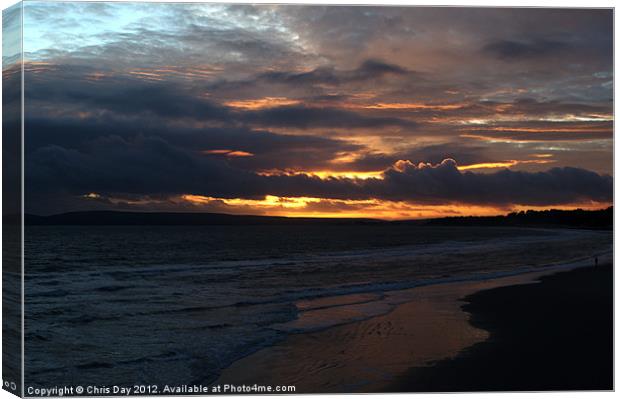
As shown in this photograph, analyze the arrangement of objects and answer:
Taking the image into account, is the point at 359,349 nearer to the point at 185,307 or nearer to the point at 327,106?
the point at 327,106

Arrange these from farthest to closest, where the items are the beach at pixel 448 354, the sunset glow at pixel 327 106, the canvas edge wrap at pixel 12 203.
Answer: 1. the sunset glow at pixel 327 106
2. the beach at pixel 448 354
3. the canvas edge wrap at pixel 12 203

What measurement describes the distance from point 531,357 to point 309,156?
3994 mm

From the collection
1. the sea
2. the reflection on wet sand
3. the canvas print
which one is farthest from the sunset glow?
the sea

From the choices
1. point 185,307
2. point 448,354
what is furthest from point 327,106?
point 185,307

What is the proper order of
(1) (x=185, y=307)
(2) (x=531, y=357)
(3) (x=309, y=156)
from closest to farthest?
(2) (x=531, y=357)
(3) (x=309, y=156)
(1) (x=185, y=307)

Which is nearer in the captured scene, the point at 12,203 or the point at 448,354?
Answer: the point at 12,203

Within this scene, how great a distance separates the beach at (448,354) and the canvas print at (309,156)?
0.11 ft

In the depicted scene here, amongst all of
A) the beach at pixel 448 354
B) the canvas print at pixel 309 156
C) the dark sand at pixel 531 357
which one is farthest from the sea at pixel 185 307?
the dark sand at pixel 531 357

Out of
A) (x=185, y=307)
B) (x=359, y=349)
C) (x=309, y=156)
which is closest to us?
(x=359, y=349)

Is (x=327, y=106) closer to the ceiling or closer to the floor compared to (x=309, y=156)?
closer to the ceiling

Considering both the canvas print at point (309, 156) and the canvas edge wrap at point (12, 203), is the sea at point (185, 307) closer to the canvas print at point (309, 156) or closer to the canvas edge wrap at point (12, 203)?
the canvas print at point (309, 156)

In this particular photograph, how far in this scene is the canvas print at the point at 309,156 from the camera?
6.62m

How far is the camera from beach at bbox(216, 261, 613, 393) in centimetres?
655

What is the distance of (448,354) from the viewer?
7.29 meters
